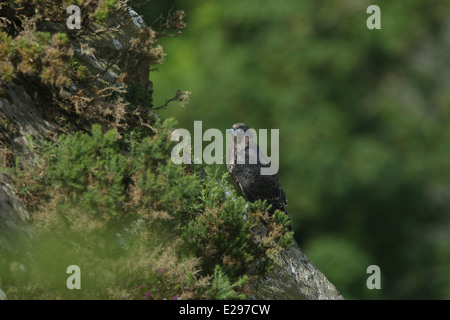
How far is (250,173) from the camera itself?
8.82 m

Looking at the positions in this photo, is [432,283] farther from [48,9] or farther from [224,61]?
[48,9]

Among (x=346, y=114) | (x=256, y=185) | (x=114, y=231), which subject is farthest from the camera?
(x=346, y=114)

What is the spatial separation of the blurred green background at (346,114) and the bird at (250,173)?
38.3 feet

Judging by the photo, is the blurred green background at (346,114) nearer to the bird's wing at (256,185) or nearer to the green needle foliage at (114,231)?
the bird's wing at (256,185)

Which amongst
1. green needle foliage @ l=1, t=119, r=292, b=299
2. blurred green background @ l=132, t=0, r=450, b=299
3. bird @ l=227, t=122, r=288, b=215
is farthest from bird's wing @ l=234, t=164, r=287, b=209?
blurred green background @ l=132, t=0, r=450, b=299

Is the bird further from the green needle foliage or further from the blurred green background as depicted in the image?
the blurred green background

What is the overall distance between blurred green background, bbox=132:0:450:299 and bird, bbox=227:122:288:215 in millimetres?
11684

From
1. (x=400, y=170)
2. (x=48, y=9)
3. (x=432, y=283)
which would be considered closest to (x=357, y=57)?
(x=400, y=170)

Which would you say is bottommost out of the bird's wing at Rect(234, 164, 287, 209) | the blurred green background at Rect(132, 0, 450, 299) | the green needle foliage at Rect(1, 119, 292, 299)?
the green needle foliage at Rect(1, 119, 292, 299)

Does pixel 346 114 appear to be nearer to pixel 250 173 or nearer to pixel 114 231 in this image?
pixel 250 173

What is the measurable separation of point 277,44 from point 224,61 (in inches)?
78.0

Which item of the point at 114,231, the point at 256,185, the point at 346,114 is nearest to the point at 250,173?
the point at 256,185

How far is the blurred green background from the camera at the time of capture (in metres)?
21.2

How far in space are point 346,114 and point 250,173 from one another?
15.5 m
